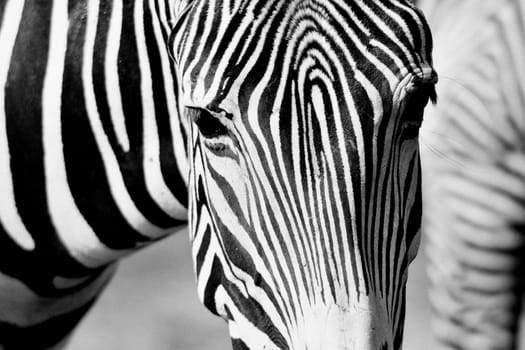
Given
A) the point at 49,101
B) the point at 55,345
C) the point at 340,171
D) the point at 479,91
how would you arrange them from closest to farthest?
1. the point at 340,171
2. the point at 49,101
3. the point at 55,345
4. the point at 479,91

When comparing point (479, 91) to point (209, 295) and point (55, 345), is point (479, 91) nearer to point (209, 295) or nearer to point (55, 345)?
point (55, 345)

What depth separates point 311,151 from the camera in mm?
1658

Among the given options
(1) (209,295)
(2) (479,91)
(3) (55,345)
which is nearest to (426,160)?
(2) (479,91)

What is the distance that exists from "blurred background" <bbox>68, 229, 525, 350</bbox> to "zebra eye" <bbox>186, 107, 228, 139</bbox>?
4.50 meters

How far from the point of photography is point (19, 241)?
233 cm

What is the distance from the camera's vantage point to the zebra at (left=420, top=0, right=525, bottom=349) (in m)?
3.91

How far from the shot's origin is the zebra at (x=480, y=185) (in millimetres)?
3908

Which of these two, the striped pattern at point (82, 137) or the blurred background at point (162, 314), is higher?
the striped pattern at point (82, 137)

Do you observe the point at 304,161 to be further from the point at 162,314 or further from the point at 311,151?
the point at 162,314

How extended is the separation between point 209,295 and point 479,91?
2311 millimetres

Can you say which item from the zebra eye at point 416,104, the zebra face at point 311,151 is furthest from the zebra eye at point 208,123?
the zebra eye at point 416,104

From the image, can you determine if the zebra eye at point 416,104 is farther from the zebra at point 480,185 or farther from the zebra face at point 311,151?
the zebra at point 480,185

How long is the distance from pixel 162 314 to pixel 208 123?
513cm

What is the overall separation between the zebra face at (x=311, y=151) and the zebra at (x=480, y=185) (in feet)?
7.03
